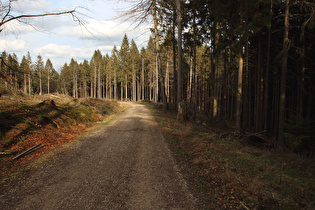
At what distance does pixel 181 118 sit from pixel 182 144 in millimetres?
5138

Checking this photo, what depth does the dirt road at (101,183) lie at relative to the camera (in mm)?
3074

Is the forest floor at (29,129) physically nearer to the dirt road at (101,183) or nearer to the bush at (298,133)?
the dirt road at (101,183)

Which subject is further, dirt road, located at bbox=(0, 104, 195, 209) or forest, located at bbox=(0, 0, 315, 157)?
forest, located at bbox=(0, 0, 315, 157)

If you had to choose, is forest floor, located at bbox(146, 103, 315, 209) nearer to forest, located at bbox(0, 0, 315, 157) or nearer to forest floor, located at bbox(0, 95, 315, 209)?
forest floor, located at bbox(0, 95, 315, 209)

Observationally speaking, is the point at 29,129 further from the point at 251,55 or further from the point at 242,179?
the point at 251,55

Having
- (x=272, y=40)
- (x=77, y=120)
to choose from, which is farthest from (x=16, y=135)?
(x=272, y=40)

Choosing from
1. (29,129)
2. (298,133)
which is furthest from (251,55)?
(29,129)

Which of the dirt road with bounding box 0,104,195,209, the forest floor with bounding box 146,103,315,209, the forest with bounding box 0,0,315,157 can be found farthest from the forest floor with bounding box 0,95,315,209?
the forest with bounding box 0,0,315,157

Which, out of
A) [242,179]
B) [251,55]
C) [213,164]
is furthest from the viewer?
[251,55]

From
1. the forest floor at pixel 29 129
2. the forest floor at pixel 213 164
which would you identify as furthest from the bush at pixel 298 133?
the forest floor at pixel 29 129

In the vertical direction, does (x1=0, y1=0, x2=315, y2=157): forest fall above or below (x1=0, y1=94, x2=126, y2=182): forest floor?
above

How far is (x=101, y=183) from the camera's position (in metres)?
3.77

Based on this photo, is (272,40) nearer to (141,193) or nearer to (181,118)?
(181,118)

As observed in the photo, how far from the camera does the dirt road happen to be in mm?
3074
